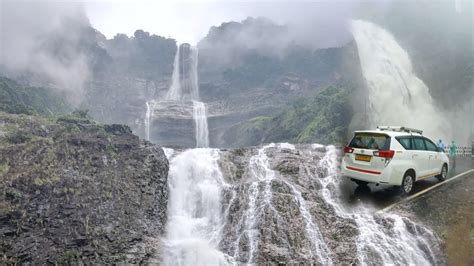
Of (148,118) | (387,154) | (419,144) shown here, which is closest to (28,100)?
(148,118)

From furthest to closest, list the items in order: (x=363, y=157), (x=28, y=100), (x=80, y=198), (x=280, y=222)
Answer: (x=28, y=100) < (x=80, y=198) < (x=280, y=222) < (x=363, y=157)

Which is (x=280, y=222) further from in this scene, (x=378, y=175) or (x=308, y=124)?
(x=308, y=124)

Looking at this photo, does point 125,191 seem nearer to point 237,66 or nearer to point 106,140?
point 106,140

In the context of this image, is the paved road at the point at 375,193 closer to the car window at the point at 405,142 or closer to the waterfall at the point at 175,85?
the car window at the point at 405,142

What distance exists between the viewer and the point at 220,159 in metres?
21.6

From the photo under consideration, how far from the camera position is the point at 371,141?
39.8ft

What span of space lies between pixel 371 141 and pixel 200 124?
92.7 metres

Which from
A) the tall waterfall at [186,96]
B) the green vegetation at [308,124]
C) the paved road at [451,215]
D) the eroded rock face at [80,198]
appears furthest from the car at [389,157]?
the tall waterfall at [186,96]

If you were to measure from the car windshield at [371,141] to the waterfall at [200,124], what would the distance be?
3238 inches

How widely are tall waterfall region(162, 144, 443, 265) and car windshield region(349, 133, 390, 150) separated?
223 centimetres

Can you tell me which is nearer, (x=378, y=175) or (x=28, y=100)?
(x=378, y=175)

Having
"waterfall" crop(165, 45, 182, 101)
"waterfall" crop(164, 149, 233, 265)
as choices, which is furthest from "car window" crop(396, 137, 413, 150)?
"waterfall" crop(165, 45, 182, 101)

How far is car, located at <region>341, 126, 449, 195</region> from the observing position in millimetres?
11539

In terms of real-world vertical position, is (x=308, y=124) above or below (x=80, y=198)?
above
